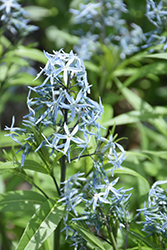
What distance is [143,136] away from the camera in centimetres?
210

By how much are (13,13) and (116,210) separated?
4.96ft

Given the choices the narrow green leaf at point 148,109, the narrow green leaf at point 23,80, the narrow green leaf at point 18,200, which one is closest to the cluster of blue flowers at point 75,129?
the narrow green leaf at point 18,200

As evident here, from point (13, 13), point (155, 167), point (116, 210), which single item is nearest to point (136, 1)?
point (13, 13)

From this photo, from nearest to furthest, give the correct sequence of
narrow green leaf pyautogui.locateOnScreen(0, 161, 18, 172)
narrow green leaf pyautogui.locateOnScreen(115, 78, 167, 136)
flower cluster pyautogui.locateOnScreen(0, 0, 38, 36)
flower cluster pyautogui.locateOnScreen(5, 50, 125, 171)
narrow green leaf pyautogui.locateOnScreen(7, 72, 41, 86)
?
flower cluster pyautogui.locateOnScreen(5, 50, 125, 171) < narrow green leaf pyautogui.locateOnScreen(0, 161, 18, 172) < flower cluster pyautogui.locateOnScreen(0, 0, 38, 36) < narrow green leaf pyautogui.locateOnScreen(115, 78, 167, 136) < narrow green leaf pyautogui.locateOnScreen(7, 72, 41, 86)

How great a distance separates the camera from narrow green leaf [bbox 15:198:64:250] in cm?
103

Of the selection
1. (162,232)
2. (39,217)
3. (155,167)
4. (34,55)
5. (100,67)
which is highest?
(34,55)

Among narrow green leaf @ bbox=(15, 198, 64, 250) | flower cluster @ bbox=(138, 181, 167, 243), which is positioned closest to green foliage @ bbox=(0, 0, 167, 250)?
narrow green leaf @ bbox=(15, 198, 64, 250)

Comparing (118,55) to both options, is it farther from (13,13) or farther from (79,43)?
(13,13)

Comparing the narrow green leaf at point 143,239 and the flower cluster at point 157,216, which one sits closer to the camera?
the flower cluster at point 157,216

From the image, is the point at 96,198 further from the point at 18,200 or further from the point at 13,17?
the point at 13,17

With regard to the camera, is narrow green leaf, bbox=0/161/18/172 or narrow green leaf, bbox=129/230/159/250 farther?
narrow green leaf, bbox=129/230/159/250

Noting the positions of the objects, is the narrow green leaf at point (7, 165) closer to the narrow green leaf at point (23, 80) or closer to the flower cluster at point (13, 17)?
the narrow green leaf at point (23, 80)

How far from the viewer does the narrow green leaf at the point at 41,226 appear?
103cm

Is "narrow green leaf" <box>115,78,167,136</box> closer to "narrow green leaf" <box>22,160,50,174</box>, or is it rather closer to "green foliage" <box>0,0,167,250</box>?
"green foliage" <box>0,0,167,250</box>
